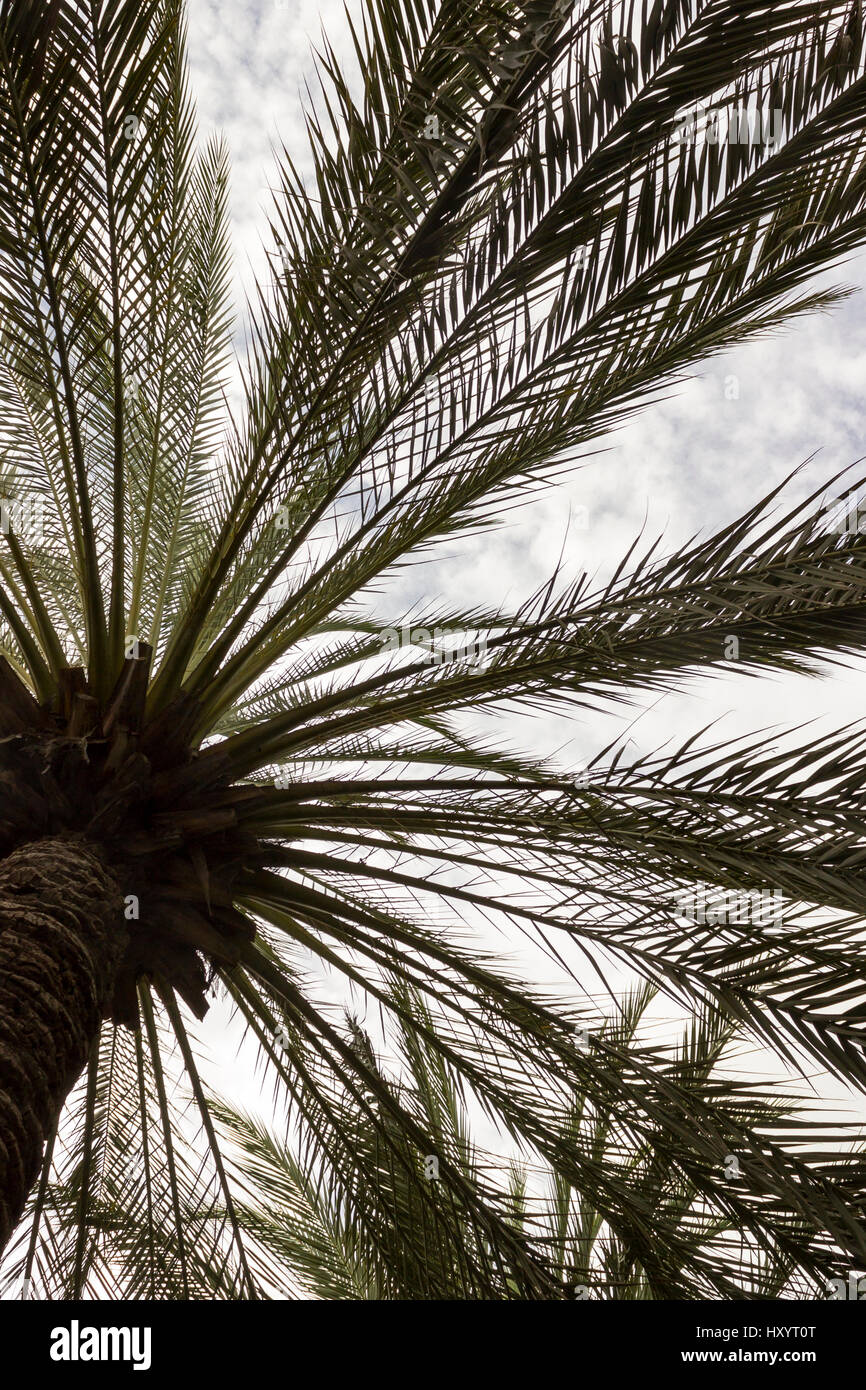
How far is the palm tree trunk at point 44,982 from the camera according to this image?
101 inches

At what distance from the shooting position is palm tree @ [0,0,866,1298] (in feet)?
10.2

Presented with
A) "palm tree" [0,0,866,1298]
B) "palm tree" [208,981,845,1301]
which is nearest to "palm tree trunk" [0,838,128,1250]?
"palm tree" [0,0,866,1298]

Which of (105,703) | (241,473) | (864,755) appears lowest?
(864,755)

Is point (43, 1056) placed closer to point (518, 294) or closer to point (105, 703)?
point (105, 703)

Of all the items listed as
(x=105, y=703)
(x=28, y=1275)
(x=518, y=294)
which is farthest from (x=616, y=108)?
(x=28, y=1275)

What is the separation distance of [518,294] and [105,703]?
2246mm

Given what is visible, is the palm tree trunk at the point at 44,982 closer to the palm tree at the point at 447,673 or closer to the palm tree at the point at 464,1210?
the palm tree at the point at 447,673

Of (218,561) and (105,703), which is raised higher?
(218,561)

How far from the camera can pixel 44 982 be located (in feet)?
9.38

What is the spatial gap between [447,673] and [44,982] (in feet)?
8.33

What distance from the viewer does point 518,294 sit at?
11.6 ft

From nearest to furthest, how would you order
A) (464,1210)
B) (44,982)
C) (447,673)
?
(44,982)
(464,1210)
(447,673)

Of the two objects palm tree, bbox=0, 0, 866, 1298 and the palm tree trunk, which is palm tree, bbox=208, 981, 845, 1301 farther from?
the palm tree trunk
